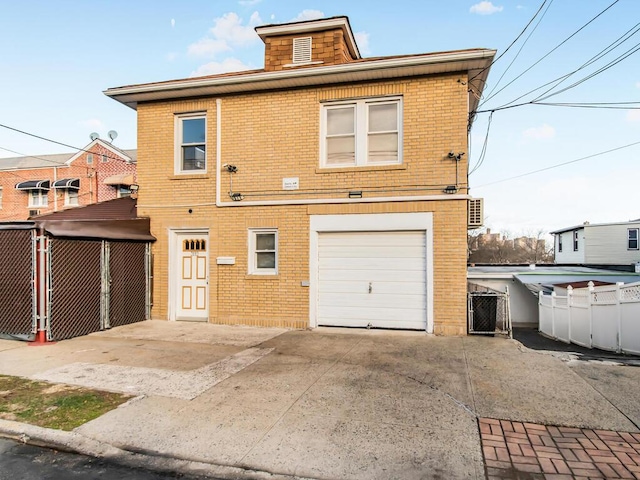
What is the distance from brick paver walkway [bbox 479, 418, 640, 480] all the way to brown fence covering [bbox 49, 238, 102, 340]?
7905mm

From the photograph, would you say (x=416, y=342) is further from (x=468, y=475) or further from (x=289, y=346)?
(x=468, y=475)

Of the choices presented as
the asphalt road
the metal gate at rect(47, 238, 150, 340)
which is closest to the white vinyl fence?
the asphalt road

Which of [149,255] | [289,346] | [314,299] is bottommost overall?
[289,346]

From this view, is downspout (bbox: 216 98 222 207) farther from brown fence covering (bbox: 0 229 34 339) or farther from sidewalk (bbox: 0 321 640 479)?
brown fence covering (bbox: 0 229 34 339)

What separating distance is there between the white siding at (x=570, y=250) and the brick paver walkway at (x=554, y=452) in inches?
1249

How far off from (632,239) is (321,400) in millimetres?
32277

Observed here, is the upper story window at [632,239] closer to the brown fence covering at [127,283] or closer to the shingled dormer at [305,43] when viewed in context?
the shingled dormer at [305,43]

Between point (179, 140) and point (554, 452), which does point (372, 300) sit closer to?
point (554, 452)

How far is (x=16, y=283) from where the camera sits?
8.12 metres

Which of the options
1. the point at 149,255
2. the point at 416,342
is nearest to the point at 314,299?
the point at 416,342

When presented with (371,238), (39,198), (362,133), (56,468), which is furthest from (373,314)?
(39,198)

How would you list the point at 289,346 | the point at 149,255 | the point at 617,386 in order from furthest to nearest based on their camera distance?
the point at 149,255
the point at 289,346
the point at 617,386

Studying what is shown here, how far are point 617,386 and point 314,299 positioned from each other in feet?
19.0

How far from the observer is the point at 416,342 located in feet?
26.2
